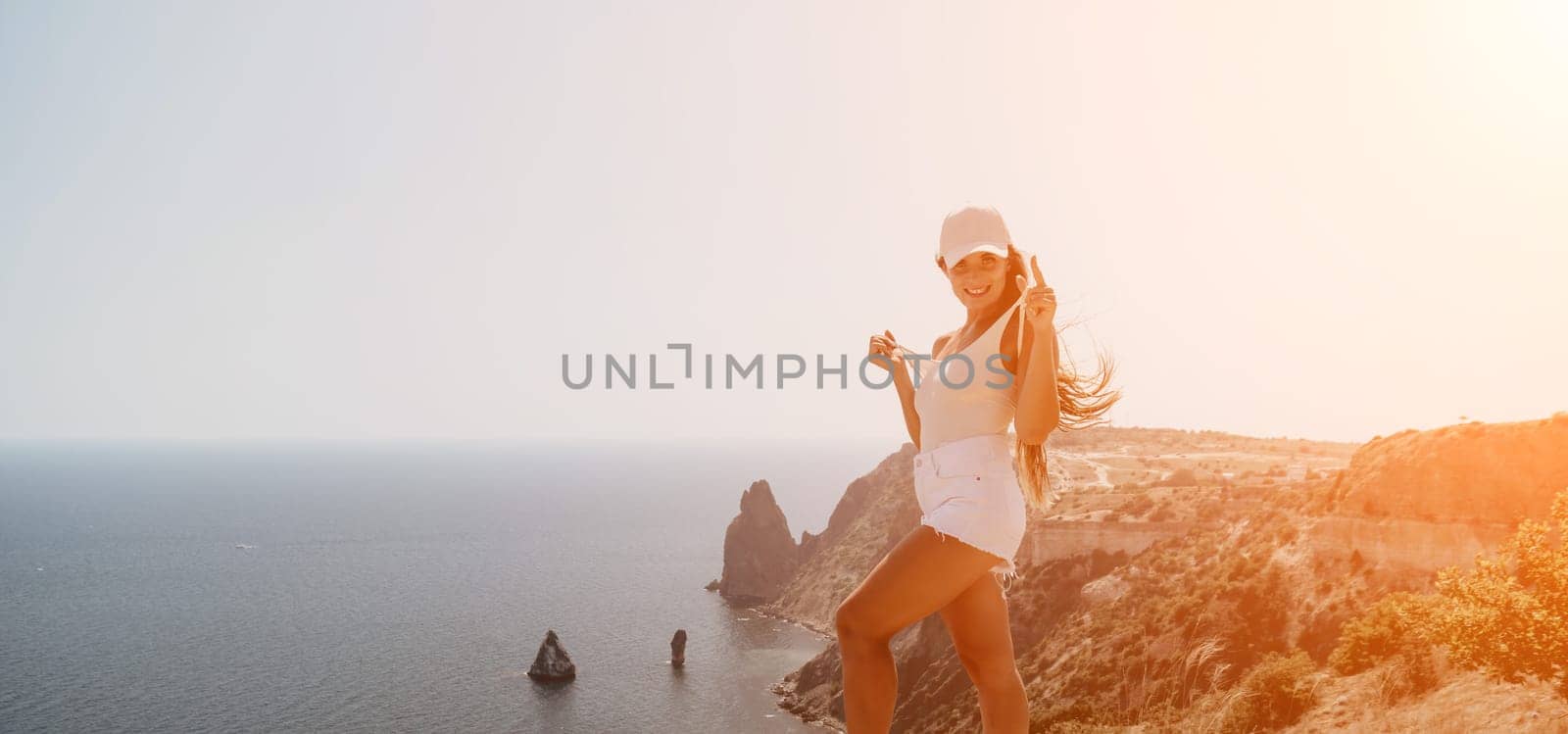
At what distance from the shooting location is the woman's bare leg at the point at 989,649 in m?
3.36

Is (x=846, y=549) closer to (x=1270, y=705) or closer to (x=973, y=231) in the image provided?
(x=1270, y=705)

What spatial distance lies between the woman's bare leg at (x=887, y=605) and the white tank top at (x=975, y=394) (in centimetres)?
42

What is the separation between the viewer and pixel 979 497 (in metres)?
3.14

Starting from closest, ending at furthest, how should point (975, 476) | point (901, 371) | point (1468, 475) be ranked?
1. point (975, 476)
2. point (901, 371)
3. point (1468, 475)

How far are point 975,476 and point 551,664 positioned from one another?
77844mm

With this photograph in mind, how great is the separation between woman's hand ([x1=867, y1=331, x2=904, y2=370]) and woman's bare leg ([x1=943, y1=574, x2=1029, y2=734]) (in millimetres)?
1084

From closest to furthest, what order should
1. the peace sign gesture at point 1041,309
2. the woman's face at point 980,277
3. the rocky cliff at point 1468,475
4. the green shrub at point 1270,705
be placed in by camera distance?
the peace sign gesture at point 1041,309
the woman's face at point 980,277
the green shrub at point 1270,705
the rocky cliff at point 1468,475

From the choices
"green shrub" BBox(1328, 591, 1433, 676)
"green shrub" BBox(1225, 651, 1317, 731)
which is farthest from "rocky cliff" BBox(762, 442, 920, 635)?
"green shrub" BBox(1225, 651, 1317, 731)

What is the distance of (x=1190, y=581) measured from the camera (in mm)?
38844

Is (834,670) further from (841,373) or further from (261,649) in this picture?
(841,373)

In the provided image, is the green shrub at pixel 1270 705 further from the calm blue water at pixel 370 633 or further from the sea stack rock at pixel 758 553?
the sea stack rock at pixel 758 553

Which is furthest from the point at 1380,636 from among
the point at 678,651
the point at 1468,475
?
the point at 678,651

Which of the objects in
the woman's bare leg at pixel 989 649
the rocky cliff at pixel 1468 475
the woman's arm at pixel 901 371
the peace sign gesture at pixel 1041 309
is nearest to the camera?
the peace sign gesture at pixel 1041 309

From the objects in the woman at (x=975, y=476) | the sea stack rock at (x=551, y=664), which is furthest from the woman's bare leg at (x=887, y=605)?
the sea stack rock at (x=551, y=664)
